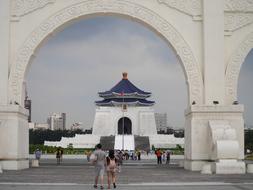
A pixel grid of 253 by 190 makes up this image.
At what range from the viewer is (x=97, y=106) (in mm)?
60938

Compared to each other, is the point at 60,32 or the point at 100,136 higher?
the point at 60,32

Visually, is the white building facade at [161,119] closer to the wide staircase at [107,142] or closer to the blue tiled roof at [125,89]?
the blue tiled roof at [125,89]

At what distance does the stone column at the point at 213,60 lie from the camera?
16.2 m

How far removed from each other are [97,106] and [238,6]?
148 feet

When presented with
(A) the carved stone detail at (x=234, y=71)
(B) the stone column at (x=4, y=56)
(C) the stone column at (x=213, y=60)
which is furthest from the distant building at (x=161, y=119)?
(B) the stone column at (x=4, y=56)

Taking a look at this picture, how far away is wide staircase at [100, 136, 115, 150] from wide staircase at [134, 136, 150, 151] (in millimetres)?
2597

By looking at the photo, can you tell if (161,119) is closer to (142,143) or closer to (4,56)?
(142,143)

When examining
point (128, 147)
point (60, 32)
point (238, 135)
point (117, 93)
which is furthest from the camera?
point (117, 93)

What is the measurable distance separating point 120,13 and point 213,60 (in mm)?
3581

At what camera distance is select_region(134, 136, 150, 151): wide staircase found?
51.2 meters

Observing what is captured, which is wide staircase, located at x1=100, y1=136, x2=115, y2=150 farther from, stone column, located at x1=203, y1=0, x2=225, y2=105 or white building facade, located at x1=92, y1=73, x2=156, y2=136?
stone column, located at x1=203, y1=0, x2=225, y2=105

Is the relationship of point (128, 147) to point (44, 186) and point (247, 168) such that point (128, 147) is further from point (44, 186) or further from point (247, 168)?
point (44, 186)

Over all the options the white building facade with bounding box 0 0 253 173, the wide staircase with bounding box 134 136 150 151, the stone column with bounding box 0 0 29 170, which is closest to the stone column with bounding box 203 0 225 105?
the white building facade with bounding box 0 0 253 173

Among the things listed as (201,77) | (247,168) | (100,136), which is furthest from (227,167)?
(100,136)
